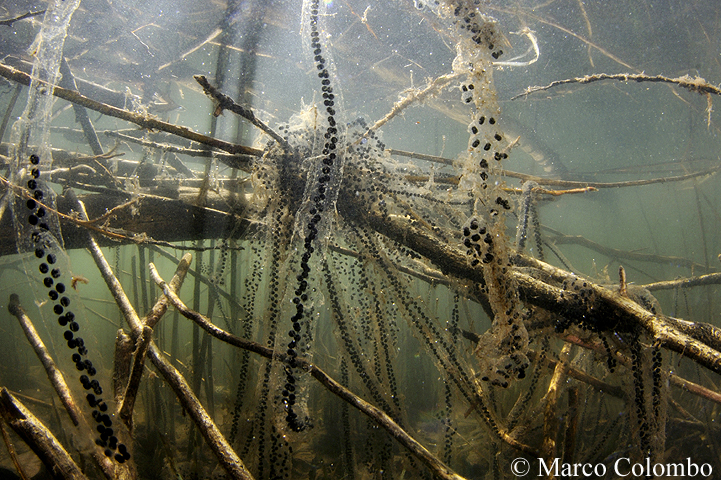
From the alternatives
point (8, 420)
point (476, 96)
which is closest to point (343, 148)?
point (476, 96)

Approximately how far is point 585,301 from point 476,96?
1569mm

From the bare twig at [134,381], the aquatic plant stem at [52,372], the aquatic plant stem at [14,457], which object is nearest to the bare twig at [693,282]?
the bare twig at [134,381]

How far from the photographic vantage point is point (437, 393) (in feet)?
28.8

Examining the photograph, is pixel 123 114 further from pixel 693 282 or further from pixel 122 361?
pixel 693 282

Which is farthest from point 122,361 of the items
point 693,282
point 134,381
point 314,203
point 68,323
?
point 693,282

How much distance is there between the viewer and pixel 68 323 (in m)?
1.53

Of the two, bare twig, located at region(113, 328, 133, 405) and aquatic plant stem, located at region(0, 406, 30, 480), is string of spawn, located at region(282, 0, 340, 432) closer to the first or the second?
bare twig, located at region(113, 328, 133, 405)

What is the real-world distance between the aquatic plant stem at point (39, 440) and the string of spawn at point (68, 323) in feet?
0.41

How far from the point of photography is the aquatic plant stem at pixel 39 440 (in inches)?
51.1

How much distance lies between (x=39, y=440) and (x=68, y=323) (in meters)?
0.51

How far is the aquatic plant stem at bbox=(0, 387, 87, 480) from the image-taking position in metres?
1.30

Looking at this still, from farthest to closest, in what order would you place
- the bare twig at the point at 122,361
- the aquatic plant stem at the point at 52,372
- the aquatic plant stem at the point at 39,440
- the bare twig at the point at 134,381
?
1. the bare twig at the point at 122,361
2. the bare twig at the point at 134,381
3. the aquatic plant stem at the point at 52,372
4. the aquatic plant stem at the point at 39,440

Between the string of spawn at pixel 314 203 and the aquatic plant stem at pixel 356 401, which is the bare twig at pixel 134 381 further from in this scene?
the string of spawn at pixel 314 203

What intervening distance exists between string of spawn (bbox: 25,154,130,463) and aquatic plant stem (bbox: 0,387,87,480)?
125mm
